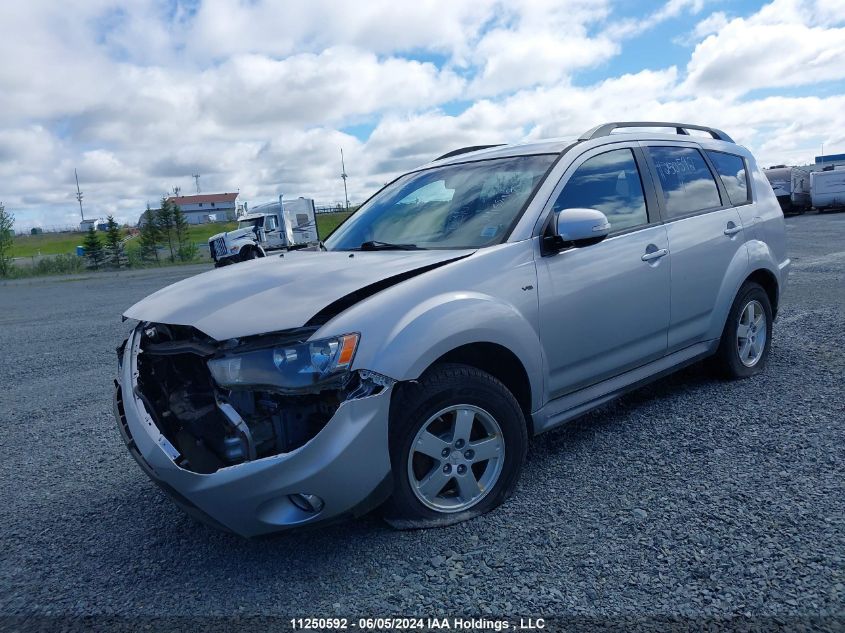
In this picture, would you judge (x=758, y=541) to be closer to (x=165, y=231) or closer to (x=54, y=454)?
(x=54, y=454)

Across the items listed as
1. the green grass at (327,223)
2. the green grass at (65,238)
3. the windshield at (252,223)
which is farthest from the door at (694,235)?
the green grass at (65,238)

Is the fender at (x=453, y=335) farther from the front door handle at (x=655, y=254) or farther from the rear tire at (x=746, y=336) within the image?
the rear tire at (x=746, y=336)

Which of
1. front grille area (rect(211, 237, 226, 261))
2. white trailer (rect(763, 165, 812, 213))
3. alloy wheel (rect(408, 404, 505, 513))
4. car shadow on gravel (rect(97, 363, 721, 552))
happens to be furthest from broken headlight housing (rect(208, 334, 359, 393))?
white trailer (rect(763, 165, 812, 213))

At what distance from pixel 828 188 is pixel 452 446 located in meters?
35.8

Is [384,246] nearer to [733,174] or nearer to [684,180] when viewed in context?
[684,180]

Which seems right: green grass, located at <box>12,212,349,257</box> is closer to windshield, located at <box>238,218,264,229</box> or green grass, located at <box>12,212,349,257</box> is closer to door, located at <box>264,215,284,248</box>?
door, located at <box>264,215,284,248</box>

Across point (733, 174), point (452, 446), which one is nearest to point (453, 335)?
point (452, 446)

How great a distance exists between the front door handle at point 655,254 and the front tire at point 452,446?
1.40 m

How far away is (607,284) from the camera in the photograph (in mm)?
3637

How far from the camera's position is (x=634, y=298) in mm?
3799

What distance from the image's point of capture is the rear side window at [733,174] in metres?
4.84

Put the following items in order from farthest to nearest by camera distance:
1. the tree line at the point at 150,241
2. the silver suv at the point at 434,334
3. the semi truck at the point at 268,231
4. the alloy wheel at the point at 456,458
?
the tree line at the point at 150,241
the semi truck at the point at 268,231
the alloy wheel at the point at 456,458
the silver suv at the point at 434,334

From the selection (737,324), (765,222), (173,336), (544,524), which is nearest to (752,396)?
(737,324)

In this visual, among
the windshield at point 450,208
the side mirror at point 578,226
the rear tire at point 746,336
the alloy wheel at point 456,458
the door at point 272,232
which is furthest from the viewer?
the door at point 272,232
